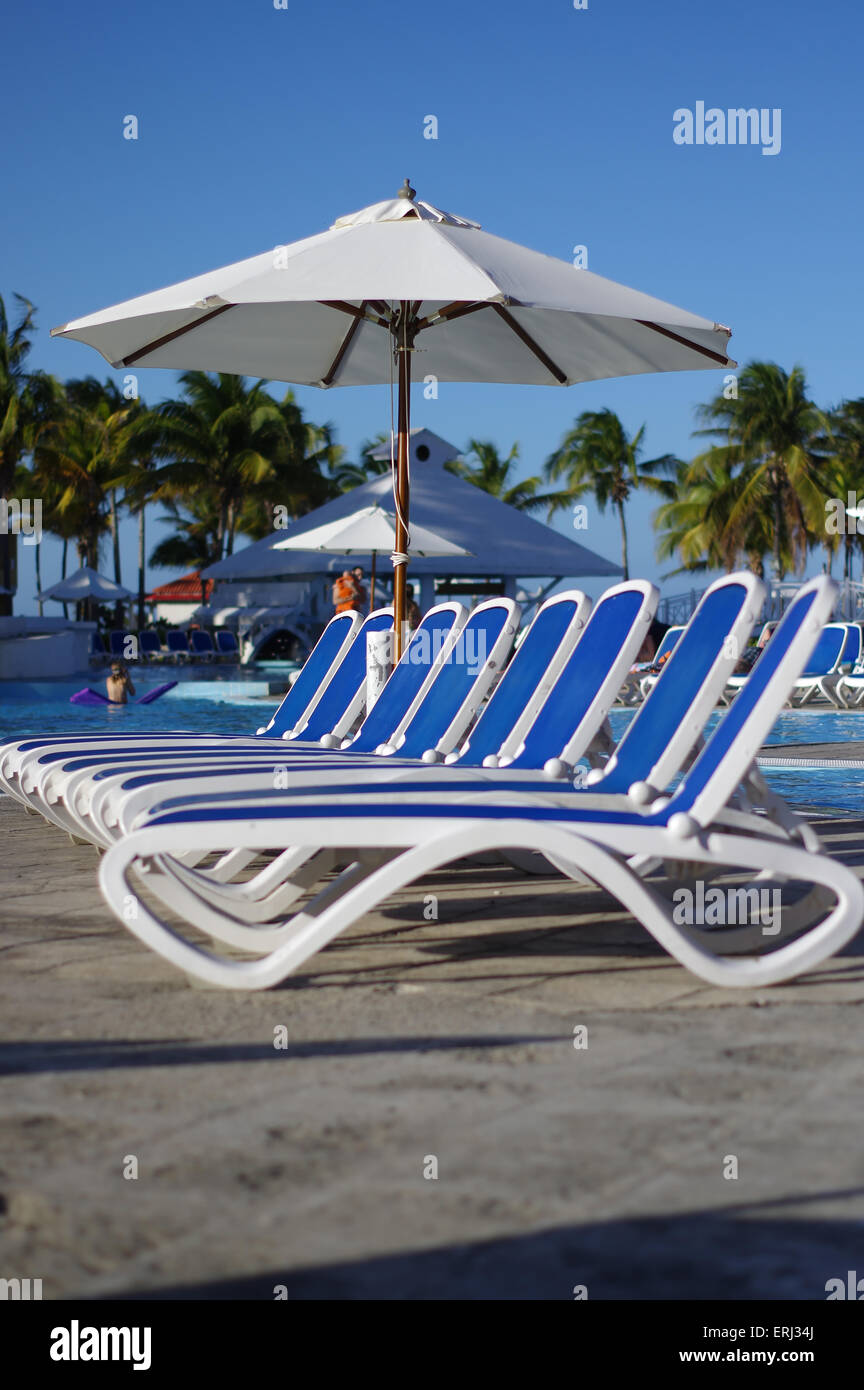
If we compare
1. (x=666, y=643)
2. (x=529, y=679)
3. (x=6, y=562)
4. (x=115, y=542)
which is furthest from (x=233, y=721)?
(x=115, y=542)

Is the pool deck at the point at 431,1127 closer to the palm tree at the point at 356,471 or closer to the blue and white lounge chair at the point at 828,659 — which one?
the blue and white lounge chair at the point at 828,659

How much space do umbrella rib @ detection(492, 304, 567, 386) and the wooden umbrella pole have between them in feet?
2.00

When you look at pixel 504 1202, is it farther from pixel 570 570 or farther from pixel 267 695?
pixel 570 570

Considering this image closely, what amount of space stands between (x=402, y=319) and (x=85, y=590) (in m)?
33.7

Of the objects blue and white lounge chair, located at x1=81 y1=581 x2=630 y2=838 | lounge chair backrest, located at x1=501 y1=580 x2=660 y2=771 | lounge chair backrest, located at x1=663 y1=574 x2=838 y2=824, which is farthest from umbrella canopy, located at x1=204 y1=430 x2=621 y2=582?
lounge chair backrest, located at x1=663 y1=574 x2=838 y2=824

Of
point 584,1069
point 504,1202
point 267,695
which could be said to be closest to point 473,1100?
point 584,1069

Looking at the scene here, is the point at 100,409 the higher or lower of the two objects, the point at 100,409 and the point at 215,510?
the higher

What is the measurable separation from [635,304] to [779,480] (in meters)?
41.0

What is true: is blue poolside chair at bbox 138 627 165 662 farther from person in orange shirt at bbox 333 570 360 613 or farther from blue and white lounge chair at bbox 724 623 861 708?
blue and white lounge chair at bbox 724 623 861 708

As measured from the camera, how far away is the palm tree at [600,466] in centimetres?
5219

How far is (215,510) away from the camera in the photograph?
50.3m

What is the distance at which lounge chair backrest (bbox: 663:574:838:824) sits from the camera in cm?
350

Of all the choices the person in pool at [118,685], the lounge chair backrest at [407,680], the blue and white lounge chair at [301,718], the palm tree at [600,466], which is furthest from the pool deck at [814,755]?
the palm tree at [600,466]

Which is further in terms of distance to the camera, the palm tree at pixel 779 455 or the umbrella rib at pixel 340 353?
the palm tree at pixel 779 455
